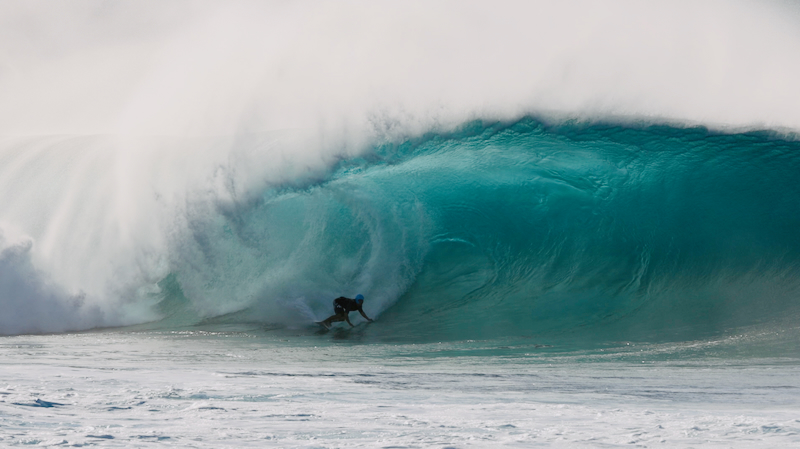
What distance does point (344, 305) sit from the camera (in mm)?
7734

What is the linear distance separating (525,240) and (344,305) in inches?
107

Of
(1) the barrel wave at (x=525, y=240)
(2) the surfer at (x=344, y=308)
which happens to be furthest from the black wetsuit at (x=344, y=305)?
(1) the barrel wave at (x=525, y=240)

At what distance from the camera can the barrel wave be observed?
24.8 feet

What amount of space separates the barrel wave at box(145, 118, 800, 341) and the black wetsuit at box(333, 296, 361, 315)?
36cm

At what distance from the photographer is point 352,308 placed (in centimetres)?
776

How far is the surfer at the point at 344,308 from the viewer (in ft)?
25.3

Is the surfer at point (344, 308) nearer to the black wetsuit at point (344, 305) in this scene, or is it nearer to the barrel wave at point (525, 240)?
the black wetsuit at point (344, 305)

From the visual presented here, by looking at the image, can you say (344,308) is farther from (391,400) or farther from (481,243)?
(391,400)

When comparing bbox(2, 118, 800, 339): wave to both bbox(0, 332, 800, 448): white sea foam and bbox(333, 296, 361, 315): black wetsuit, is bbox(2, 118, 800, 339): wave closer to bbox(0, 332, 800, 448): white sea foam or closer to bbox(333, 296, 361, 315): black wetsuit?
bbox(333, 296, 361, 315): black wetsuit

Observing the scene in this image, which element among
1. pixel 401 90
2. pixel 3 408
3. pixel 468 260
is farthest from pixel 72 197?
pixel 3 408

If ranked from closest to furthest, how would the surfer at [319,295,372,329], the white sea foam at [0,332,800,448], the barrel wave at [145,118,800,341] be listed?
the white sea foam at [0,332,800,448] → the barrel wave at [145,118,800,341] → the surfer at [319,295,372,329]

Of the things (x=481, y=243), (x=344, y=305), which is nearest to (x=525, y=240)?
(x=481, y=243)

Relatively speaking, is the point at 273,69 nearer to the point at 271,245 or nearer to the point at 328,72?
the point at 328,72

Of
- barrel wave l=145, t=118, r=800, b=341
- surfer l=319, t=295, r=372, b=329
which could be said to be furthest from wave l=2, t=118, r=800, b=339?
surfer l=319, t=295, r=372, b=329
